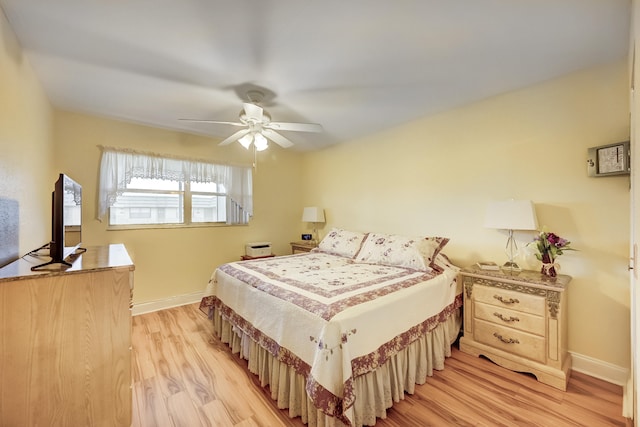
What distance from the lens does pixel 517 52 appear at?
6.22 ft

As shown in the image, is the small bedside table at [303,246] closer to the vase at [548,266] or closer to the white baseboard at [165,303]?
the white baseboard at [165,303]

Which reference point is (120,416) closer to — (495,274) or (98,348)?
(98,348)

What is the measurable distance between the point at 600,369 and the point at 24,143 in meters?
4.66

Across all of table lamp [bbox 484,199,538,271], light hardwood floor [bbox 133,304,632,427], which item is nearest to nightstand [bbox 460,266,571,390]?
light hardwood floor [bbox 133,304,632,427]

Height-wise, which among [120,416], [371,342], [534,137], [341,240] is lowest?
[120,416]

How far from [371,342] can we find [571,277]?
6.08 ft

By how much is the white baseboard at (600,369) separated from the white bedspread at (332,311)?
91cm

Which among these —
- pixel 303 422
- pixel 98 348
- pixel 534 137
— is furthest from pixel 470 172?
pixel 98 348

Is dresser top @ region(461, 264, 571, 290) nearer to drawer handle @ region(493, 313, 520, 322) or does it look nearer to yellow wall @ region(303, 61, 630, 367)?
yellow wall @ region(303, 61, 630, 367)

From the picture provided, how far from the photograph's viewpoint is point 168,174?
3518mm

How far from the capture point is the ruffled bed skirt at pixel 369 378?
1560 mm

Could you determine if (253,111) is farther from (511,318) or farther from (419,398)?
(511,318)

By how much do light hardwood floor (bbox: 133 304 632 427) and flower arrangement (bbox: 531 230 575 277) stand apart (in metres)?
0.85

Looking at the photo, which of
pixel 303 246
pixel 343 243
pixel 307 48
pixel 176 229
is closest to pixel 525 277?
pixel 343 243
